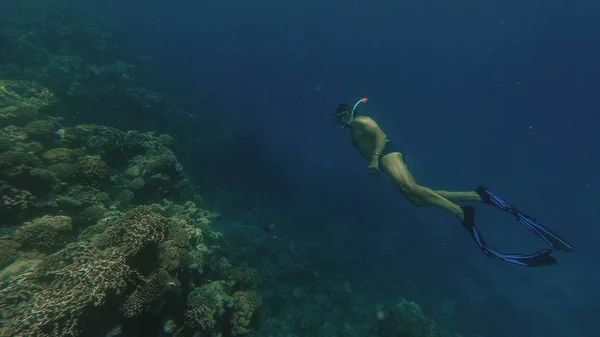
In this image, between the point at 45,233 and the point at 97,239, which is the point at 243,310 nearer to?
the point at 97,239

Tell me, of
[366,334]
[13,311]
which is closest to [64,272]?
[13,311]

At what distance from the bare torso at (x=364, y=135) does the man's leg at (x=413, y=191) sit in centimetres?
52

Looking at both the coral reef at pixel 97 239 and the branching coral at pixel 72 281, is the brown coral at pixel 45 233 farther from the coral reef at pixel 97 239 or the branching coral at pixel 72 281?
the branching coral at pixel 72 281

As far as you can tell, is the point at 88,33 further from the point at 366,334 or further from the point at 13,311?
the point at 366,334

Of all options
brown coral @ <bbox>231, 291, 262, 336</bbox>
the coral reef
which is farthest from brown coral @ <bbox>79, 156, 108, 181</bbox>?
brown coral @ <bbox>231, 291, 262, 336</bbox>

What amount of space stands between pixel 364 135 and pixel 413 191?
2023 millimetres

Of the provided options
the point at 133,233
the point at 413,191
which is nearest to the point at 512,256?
the point at 413,191

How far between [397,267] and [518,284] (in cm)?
1893

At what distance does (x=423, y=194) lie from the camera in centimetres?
747

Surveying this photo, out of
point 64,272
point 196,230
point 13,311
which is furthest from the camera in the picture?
point 196,230

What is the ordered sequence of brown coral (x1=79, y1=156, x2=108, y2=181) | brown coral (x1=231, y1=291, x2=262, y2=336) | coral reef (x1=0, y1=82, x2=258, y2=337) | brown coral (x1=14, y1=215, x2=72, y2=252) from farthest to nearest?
brown coral (x1=79, y1=156, x2=108, y2=181)
brown coral (x1=231, y1=291, x2=262, y2=336)
brown coral (x1=14, y1=215, x2=72, y2=252)
coral reef (x1=0, y1=82, x2=258, y2=337)

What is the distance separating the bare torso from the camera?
824 cm

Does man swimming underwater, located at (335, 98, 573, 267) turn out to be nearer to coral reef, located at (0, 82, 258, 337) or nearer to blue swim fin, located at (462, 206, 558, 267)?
blue swim fin, located at (462, 206, 558, 267)

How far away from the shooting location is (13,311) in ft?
14.4
